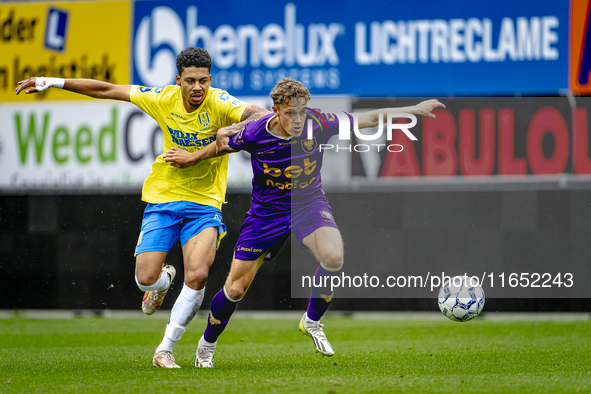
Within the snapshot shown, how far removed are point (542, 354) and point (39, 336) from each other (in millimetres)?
5270

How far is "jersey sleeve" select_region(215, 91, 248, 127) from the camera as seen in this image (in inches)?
219

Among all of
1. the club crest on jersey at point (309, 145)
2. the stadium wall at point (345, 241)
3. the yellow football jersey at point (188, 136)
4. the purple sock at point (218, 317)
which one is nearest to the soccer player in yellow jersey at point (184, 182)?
the yellow football jersey at point (188, 136)

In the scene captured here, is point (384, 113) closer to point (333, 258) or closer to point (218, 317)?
point (333, 258)

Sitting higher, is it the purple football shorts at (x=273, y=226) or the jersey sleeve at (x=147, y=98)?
the jersey sleeve at (x=147, y=98)

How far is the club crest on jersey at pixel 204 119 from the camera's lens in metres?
5.57

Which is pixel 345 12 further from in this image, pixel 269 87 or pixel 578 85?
pixel 578 85

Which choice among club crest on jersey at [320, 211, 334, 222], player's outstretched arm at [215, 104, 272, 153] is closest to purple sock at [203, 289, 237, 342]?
club crest on jersey at [320, 211, 334, 222]

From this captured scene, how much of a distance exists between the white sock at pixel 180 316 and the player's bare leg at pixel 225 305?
6.0 inches

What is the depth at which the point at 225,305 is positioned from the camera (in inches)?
215

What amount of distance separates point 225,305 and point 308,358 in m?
1.04

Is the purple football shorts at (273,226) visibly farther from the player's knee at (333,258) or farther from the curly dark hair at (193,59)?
the curly dark hair at (193,59)

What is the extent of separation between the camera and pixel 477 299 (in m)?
6.27

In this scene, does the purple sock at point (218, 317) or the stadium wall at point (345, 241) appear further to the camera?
the stadium wall at point (345, 241)

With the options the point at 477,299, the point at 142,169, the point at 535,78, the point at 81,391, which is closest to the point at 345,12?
the point at 535,78
